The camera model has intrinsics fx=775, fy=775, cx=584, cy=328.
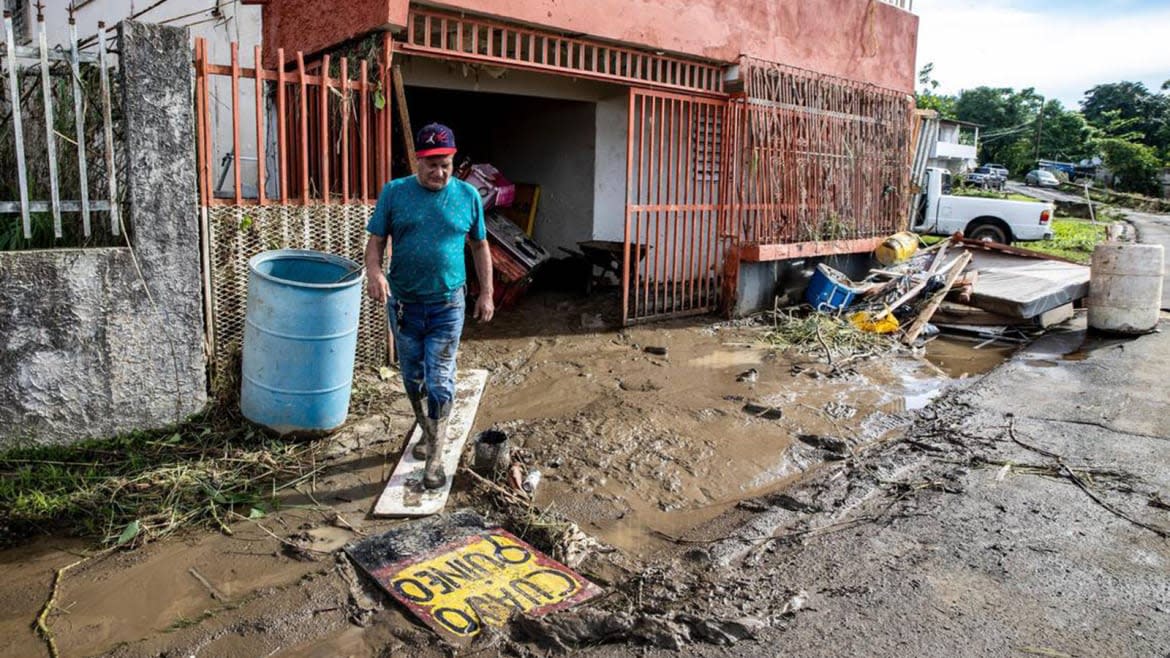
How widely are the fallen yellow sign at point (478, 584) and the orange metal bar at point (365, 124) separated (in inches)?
127

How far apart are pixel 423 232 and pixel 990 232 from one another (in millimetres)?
16093

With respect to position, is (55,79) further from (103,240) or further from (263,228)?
(263,228)

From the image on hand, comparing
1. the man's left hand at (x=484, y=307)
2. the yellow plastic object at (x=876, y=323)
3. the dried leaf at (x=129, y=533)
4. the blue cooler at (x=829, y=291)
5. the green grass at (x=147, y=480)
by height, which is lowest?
the dried leaf at (x=129, y=533)

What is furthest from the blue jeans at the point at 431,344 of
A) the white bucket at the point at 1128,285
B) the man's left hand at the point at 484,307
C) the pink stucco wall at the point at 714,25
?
the white bucket at the point at 1128,285

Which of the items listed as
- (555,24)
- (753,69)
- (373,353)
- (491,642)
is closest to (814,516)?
(491,642)

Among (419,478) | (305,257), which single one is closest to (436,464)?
(419,478)

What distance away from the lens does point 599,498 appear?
14.1ft

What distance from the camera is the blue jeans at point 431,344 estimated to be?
4.18 metres

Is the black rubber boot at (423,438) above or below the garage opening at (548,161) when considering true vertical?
below

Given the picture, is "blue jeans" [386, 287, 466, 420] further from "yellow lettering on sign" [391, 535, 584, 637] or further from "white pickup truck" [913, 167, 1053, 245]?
"white pickup truck" [913, 167, 1053, 245]

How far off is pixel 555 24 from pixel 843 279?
4777 millimetres

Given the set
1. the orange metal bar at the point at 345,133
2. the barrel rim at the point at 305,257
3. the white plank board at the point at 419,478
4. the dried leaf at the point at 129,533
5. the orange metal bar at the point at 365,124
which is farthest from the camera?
the orange metal bar at the point at 365,124

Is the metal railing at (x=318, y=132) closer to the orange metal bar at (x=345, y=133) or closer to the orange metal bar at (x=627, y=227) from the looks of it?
the orange metal bar at (x=345, y=133)

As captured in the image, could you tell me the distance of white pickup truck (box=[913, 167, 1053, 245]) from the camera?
16.6m
